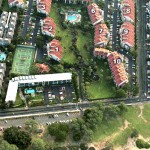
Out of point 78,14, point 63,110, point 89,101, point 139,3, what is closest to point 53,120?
point 63,110

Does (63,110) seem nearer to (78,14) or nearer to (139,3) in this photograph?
(78,14)

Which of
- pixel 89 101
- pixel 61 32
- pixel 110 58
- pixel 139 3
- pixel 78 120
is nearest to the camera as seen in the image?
pixel 78 120

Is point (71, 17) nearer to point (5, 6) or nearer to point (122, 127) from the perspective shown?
point (5, 6)

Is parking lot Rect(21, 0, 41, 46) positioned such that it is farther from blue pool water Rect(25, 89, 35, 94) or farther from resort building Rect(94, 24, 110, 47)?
resort building Rect(94, 24, 110, 47)

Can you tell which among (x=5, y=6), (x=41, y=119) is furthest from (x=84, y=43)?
(x=41, y=119)

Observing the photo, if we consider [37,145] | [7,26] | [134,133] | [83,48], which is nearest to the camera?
[37,145]

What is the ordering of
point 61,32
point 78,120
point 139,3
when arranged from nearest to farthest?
point 78,120, point 61,32, point 139,3
